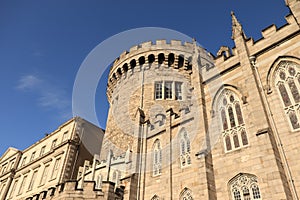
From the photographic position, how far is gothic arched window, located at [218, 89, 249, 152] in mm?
11039

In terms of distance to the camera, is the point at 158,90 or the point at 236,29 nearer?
the point at 236,29

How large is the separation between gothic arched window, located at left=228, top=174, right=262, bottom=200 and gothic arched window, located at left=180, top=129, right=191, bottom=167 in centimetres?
309

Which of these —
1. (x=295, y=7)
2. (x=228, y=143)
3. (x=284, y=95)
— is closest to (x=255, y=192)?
(x=228, y=143)

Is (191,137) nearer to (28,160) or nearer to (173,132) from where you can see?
(173,132)

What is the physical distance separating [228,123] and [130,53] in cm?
1742

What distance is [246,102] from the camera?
37.2 feet

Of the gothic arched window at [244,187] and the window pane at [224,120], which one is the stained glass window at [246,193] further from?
the window pane at [224,120]

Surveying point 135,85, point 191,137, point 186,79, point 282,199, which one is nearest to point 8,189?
point 135,85

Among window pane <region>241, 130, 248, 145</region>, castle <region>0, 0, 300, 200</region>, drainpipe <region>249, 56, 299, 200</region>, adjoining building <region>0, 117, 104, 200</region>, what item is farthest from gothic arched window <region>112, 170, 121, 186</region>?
drainpipe <region>249, 56, 299, 200</region>

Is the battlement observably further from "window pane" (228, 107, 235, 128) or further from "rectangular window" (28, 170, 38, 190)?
"rectangular window" (28, 170, 38, 190)

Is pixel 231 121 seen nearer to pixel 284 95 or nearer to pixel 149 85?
pixel 284 95

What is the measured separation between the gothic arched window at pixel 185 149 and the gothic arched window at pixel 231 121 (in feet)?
8.05

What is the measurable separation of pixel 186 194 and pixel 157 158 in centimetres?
340

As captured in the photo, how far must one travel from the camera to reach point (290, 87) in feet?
33.4
